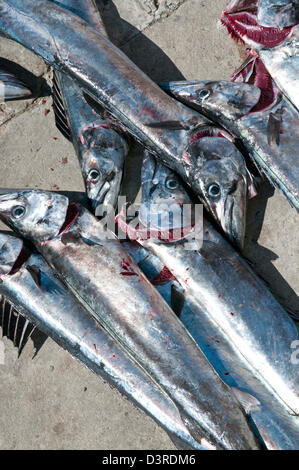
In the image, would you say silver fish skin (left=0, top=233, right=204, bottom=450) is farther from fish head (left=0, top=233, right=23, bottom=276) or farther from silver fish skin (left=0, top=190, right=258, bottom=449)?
silver fish skin (left=0, top=190, right=258, bottom=449)

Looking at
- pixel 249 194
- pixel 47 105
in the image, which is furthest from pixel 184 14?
pixel 249 194

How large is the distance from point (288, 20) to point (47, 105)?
2.36 meters

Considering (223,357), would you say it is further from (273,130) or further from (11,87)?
(11,87)

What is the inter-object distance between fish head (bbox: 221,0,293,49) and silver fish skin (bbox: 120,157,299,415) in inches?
62.3

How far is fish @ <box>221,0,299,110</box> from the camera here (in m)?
4.03

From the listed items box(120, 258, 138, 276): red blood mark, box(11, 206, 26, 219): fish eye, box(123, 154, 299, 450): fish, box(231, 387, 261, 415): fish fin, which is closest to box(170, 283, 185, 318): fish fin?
box(123, 154, 299, 450): fish

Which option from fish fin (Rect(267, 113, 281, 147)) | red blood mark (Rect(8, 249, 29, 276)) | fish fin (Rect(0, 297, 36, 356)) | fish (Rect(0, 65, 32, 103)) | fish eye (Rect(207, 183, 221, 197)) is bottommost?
fish fin (Rect(0, 297, 36, 356))

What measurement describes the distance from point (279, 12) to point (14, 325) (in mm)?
3393

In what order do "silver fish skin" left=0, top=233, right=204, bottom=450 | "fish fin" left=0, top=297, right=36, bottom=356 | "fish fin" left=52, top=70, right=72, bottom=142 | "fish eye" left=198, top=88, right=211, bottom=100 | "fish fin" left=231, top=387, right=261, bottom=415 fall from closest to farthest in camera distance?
"fish fin" left=231, top=387, right=261, bottom=415, "silver fish skin" left=0, top=233, right=204, bottom=450, "fish eye" left=198, top=88, right=211, bottom=100, "fish fin" left=0, top=297, right=36, bottom=356, "fish fin" left=52, top=70, right=72, bottom=142

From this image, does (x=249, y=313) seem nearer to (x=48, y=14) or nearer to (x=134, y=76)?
(x=134, y=76)

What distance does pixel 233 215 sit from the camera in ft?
13.1

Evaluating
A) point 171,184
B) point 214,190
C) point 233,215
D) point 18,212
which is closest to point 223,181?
point 214,190

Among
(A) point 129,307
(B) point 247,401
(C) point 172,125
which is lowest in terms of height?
(B) point 247,401
